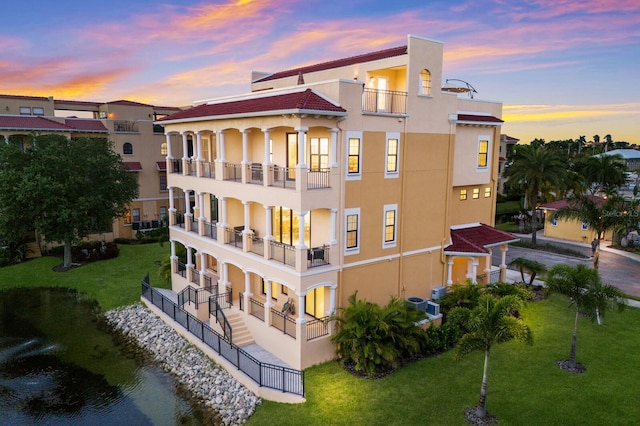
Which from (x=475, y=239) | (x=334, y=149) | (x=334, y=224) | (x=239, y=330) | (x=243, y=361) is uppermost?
(x=334, y=149)

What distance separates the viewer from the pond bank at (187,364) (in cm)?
1738

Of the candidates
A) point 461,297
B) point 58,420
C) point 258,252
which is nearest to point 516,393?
point 461,297

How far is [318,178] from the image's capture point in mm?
19438

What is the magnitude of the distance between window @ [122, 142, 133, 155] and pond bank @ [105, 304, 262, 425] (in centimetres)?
2244

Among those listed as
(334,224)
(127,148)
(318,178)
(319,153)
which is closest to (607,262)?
(334,224)

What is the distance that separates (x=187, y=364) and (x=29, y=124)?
29.6 meters

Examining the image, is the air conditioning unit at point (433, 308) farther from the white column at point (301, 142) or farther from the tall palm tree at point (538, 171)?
the tall palm tree at point (538, 171)

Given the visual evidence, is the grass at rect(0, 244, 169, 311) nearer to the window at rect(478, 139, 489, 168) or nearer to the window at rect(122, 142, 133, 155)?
the window at rect(122, 142, 133, 155)

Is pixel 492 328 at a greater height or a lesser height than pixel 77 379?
greater

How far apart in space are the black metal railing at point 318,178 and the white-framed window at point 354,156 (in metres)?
0.93

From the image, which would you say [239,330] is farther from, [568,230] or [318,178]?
[568,230]

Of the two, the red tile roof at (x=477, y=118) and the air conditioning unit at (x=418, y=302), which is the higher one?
the red tile roof at (x=477, y=118)

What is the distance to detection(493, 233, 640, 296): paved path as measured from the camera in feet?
99.5

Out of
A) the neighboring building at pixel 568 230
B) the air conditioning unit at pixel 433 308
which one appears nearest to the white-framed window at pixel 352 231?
the air conditioning unit at pixel 433 308
